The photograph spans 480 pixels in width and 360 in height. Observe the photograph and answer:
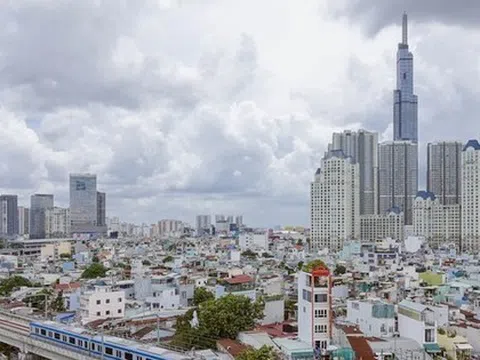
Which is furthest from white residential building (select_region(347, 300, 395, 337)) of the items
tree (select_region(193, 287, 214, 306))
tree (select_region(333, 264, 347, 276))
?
tree (select_region(333, 264, 347, 276))

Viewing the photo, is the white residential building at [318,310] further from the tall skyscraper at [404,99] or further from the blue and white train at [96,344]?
the tall skyscraper at [404,99]

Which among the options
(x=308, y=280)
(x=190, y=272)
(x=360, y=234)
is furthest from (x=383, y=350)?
(x=360, y=234)

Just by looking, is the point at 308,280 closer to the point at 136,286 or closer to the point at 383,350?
the point at 383,350

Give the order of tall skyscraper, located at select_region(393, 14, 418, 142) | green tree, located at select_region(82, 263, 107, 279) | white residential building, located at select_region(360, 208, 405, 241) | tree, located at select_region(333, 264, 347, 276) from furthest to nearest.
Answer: tall skyscraper, located at select_region(393, 14, 418, 142) → white residential building, located at select_region(360, 208, 405, 241) → tree, located at select_region(333, 264, 347, 276) → green tree, located at select_region(82, 263, 107, 279)

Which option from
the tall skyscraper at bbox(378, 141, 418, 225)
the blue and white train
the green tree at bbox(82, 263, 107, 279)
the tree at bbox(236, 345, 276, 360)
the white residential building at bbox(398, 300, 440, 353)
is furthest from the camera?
the tall skyscraper at bbox(378, 141, 418, 225)

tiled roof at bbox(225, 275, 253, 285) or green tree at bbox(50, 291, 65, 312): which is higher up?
tiled roof at bbox(225, 275, 253, 285)

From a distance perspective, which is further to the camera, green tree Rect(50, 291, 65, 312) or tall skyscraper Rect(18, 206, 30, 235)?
tall skyscraper Rect(18, 206, 30, 235)

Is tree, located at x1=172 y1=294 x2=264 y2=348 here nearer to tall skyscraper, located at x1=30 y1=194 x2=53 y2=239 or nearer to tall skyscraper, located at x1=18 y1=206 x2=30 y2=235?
tall skyscraper, located at x1=30 y1=194 x2=53 y2=239
